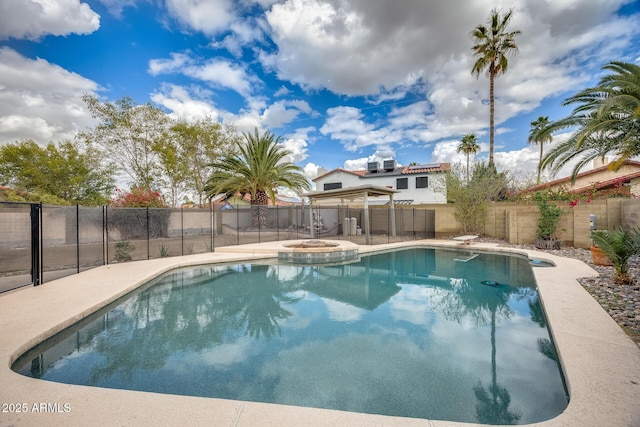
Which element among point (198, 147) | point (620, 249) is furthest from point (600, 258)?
point (198, 147)

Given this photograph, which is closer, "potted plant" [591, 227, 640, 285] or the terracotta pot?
"potted plant" [591, 227, 640, 285]

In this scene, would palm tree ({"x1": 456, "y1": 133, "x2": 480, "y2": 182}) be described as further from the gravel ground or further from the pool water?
the pool water

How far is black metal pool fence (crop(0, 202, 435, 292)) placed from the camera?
657cm

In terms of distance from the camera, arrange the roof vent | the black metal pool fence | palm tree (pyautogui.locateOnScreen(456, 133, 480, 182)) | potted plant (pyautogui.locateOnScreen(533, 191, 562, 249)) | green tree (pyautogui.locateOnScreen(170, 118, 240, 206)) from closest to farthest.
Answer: the black metal pool fence
potted plant (pyautogui.locateOnScreen(533, 191, 562, 249))
green tree (pyautogui.locateOnScreen(170, 118, 240, 206))
the roof vent
palm tree (pyautogui.locateOnScreen(456, 133, 480, 182))

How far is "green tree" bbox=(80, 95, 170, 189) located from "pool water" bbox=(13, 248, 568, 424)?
15.5 m

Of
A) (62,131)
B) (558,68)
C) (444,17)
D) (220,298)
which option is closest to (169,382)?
(220,298)

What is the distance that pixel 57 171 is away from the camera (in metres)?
18.0

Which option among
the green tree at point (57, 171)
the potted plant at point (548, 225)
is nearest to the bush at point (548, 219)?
the potted plant at point (548, 225)

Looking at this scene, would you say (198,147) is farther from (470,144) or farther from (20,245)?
(470,144)

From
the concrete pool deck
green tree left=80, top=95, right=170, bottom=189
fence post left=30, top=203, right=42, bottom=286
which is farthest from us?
green tree left=80, top=95, right=170, bottom=189

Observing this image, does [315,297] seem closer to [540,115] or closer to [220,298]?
[220,298]

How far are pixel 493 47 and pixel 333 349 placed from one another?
22240 millimetres

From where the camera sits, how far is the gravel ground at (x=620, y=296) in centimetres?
399

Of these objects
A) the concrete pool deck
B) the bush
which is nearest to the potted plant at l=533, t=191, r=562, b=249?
the bush
